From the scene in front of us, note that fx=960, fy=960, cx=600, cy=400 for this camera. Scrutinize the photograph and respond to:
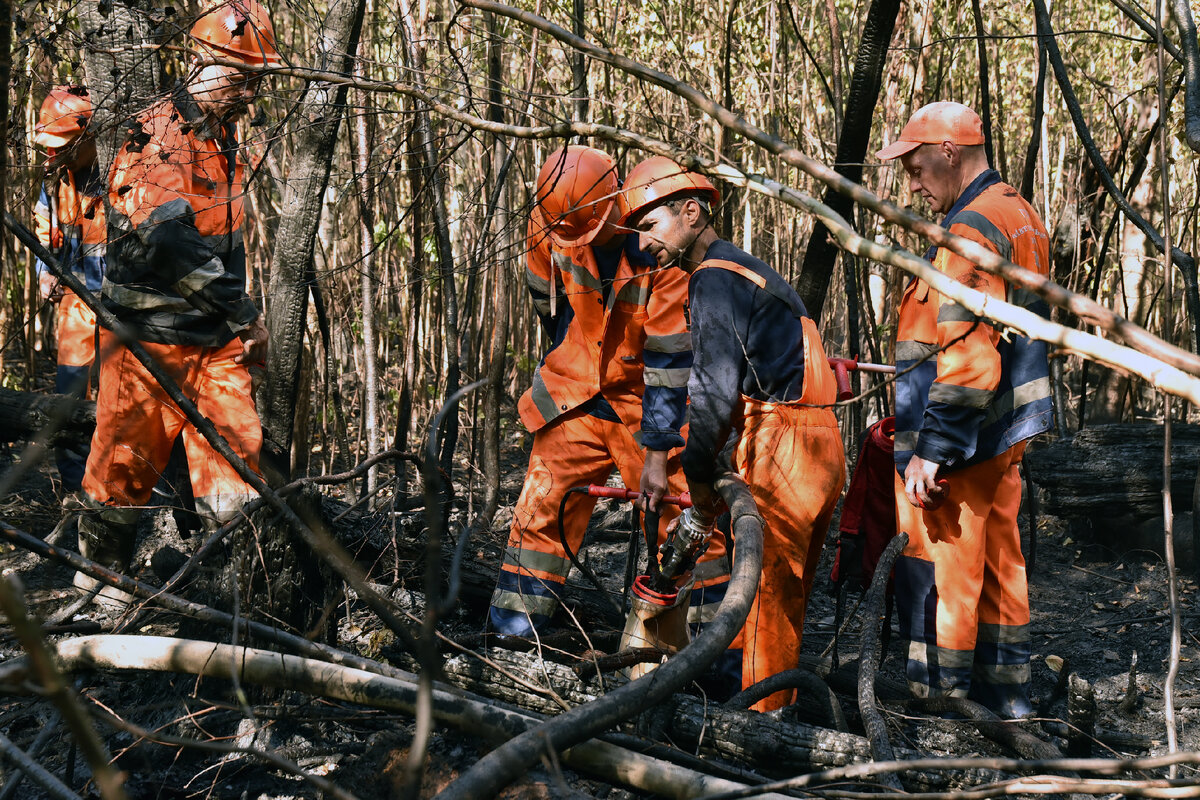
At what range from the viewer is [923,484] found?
3.19 meters

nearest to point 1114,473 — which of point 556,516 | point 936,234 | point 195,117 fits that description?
point 556,516

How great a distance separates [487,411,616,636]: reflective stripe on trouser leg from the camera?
365 cm

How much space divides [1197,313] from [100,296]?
409 centimetres

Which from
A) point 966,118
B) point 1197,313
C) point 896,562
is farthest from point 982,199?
point 896,562

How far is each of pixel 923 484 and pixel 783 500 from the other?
0.47 metres

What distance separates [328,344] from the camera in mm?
5250

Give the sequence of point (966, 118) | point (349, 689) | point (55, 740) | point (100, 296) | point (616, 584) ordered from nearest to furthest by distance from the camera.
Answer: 1. point (349, 689)
2. point (55, 740)
3. point (966, 118)
4. point (100, 296)
5. point (616, 584)

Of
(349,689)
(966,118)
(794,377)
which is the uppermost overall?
(966,118)

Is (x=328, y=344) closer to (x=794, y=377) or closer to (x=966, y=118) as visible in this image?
(x=794, y=377)

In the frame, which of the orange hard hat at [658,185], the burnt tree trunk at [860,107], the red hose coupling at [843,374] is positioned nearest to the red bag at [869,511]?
the red hose coupling at [843,374]

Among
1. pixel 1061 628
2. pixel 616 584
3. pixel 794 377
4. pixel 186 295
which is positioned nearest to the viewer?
pixel 794 377

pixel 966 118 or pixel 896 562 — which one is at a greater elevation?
pixel 966 118

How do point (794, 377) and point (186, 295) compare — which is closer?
point (794, 377)

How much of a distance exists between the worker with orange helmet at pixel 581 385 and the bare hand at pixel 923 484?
0.88 meters
